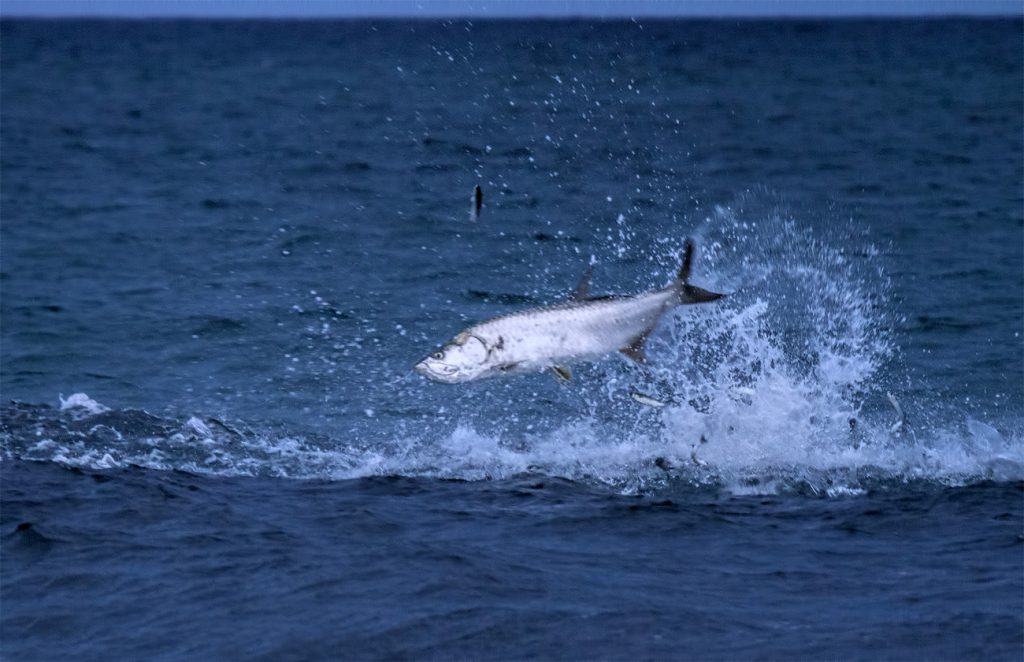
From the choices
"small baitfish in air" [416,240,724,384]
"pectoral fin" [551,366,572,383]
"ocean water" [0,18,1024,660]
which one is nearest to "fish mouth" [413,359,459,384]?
"small baitfish in air" [416,240,724,384]

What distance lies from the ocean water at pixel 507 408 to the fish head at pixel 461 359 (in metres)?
0.91

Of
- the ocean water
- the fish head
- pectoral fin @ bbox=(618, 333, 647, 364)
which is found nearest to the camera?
the ocean water

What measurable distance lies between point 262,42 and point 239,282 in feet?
315

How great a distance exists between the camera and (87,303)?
16.0 metres

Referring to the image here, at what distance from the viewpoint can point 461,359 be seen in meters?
7.61

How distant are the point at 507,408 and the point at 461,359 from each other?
11.9 feet

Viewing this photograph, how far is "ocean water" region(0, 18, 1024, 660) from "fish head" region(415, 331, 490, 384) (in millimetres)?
914

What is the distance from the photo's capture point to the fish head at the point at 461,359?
761 centimetres

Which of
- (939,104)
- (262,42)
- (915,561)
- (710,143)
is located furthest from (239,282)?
(262,42)

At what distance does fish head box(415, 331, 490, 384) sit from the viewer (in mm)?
7609

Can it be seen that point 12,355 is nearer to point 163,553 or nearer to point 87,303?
point 87,303

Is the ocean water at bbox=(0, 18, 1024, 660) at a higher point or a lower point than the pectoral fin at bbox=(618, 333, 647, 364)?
lower

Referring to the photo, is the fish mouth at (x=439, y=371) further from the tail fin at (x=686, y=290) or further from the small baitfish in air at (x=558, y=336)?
the tail fin at (x=686, y=290)

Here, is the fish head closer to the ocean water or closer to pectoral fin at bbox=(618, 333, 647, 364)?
pectoral fin at bbox=(618, 333, 647, 364)
